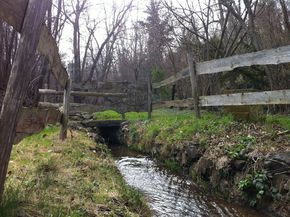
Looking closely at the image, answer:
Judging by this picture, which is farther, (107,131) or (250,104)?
(107,131)

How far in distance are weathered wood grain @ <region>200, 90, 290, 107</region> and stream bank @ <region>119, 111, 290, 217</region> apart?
0.35 metres

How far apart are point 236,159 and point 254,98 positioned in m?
1.42

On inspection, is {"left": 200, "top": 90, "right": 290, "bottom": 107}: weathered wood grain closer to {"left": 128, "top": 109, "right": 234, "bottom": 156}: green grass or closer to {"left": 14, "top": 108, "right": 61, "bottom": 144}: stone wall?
{"left": 128, "top": 109, "right": 234, "bottom": 156}: green grass

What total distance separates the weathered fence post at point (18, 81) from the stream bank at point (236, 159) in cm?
264

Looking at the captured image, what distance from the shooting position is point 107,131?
12.9 metres

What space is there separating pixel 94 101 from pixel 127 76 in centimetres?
1190

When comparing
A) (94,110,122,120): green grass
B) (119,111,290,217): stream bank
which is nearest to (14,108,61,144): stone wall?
(119,111,290,217): stream bank

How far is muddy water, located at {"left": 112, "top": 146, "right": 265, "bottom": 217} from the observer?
3.88 meters

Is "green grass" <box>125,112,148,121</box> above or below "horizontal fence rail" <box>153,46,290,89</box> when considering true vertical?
below

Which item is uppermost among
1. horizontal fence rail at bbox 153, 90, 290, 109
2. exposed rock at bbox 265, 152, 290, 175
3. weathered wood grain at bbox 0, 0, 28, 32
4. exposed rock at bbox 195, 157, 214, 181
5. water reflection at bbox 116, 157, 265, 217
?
weathered wood grain at bbox 0, 0, 28, 32

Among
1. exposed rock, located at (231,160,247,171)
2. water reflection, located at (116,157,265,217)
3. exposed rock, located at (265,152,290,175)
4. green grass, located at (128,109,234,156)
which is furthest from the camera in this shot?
green grass, located at (128,109,234,156)

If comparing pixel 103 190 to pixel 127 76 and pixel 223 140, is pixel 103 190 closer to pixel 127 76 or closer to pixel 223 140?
pixel 223 140

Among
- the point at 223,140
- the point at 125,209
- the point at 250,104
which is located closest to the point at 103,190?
the point at 125,209

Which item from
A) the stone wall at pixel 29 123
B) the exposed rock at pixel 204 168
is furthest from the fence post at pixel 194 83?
the stone wall at pixel 29 123
